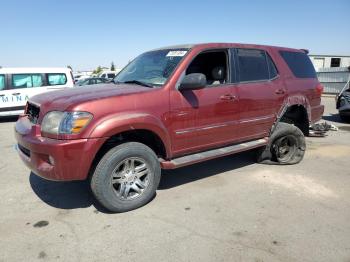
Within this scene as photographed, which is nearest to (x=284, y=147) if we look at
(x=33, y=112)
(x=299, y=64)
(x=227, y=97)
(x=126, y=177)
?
(x=299, y=64)

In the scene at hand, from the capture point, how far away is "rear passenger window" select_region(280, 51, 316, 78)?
5531mm

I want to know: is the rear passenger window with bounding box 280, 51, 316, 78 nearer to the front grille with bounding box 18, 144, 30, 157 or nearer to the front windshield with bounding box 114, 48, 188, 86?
the front windshield with bounding box 114, 48, 188, 86

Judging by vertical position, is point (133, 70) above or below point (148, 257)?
above

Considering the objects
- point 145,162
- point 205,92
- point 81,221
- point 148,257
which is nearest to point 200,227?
point 148,257

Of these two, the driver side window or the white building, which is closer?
the driver side window

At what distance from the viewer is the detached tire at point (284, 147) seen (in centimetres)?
535

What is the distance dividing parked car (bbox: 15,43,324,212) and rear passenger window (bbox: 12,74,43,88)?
7609mm

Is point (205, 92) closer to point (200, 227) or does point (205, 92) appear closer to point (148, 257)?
point (200, 227)

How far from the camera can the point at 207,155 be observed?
170 inches

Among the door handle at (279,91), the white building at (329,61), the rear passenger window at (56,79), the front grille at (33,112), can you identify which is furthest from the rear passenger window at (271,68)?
the white building at (329,61)

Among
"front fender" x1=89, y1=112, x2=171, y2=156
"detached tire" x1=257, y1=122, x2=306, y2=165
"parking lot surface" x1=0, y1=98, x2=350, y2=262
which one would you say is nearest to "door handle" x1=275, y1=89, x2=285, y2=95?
"detached tire" x1=257, y1=122, x2=306, y2=165

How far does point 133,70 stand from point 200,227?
2.54m

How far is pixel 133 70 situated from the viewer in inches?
188

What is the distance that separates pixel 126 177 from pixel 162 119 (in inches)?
31.1
